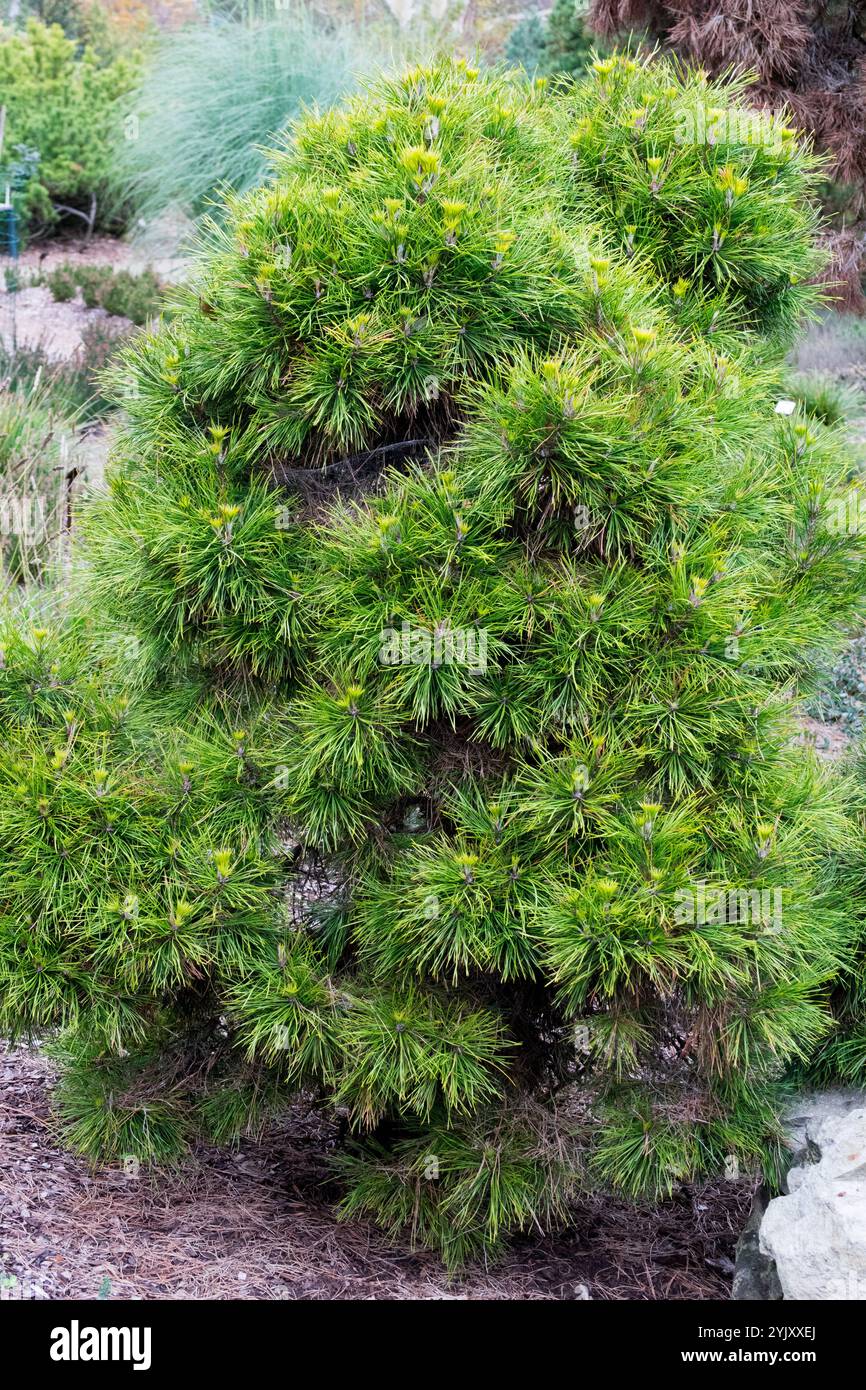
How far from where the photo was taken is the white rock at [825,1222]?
2473 millimetres

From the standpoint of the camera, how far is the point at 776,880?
254 centimetres

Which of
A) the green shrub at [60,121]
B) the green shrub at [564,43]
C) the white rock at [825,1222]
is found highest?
the green shrub at [564,43]

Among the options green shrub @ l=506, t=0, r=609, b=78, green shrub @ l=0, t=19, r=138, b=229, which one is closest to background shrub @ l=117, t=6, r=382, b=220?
green shrub @ l=506, t=0, r=609, b=78

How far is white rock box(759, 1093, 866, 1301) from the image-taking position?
2473 millimetres

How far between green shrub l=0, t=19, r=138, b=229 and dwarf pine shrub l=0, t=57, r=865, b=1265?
12.5 meters

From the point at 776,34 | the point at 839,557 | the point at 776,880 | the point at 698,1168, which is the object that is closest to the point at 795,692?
the point at 839,557

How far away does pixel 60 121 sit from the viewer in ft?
47.0

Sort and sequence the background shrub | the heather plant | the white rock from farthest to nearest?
the heather plant
the background shrub
the white rock

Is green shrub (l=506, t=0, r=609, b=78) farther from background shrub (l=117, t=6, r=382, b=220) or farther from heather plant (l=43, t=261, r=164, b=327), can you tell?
heather plant (l=43, t=261, r=164, b=327)

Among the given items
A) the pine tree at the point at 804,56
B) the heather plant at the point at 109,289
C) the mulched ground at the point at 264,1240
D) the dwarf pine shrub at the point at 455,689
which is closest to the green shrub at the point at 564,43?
the pine tree at the point at 804,56

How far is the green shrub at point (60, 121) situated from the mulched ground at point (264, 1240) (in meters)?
13.0

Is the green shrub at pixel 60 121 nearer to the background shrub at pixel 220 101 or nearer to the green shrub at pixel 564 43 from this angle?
the background shrub at pixel 220 101

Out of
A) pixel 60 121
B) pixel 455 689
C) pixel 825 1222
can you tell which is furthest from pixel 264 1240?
pixel 60 121

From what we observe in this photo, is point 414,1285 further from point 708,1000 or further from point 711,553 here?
point 711,553
